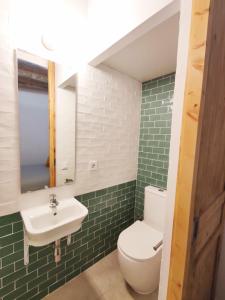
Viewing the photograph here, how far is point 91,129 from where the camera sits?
5.40ft

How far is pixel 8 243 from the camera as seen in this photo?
1.21 m

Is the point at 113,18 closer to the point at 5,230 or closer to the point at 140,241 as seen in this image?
the point at 5,230

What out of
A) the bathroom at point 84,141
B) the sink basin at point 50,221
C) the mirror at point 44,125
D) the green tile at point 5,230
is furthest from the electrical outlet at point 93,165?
the green tile at point 5,230

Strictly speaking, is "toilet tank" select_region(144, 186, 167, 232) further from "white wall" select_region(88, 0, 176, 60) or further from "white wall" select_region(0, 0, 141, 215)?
"white wall" select_region(88, 0, 176, 60)

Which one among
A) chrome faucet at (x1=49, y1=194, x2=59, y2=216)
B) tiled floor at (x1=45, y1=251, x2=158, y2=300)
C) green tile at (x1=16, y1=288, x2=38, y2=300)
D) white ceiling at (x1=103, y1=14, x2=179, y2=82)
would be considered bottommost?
tiled floor at (x1=45, y1=251, x2=158, y2=300)

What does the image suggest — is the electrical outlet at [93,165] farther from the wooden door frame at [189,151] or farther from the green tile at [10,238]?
the wooden door frame at [189,151]

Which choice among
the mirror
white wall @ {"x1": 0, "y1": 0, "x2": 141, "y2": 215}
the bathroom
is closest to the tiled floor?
the bathroom

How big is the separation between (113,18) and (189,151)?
1.19 m

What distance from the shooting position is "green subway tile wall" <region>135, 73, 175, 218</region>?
191 cm

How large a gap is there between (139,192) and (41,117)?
158 cm

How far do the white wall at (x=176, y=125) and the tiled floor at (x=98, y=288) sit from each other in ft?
3.13

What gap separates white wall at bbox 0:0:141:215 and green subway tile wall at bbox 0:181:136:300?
0.50 feet

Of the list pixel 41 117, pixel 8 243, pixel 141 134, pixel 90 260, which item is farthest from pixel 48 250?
pixel 141 134

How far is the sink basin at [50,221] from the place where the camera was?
1087 mm
